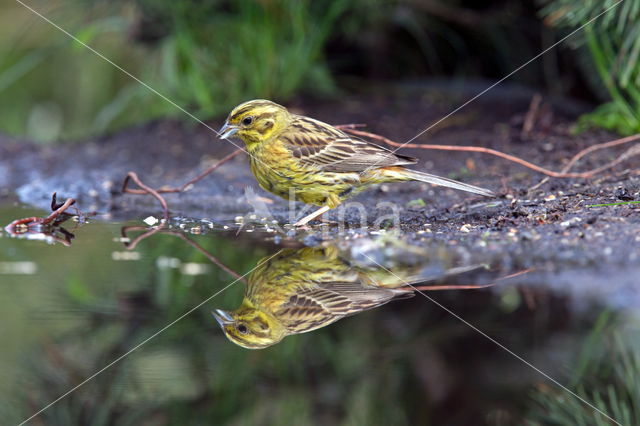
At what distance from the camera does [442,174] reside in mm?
6270

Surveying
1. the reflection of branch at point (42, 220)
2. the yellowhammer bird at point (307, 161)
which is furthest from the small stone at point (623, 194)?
the reflection of branch at point (42, 220)

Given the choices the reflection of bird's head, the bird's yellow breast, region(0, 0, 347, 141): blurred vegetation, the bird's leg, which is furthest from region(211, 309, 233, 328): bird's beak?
region(0, 0, 347, 141): blurred vegetation

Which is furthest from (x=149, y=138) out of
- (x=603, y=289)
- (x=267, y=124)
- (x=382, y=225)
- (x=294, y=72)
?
(x=603, y=289)

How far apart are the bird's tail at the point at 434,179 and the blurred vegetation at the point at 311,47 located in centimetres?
202

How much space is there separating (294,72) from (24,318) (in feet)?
16.2

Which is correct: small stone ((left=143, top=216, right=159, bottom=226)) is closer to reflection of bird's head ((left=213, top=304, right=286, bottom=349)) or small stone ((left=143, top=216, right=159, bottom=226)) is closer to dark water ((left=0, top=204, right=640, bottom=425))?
dark water ((left=0, top=204, right=640, bottom=425))

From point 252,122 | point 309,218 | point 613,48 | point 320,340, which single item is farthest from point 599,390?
point 613,48

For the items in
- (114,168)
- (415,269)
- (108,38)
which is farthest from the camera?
(108,38)

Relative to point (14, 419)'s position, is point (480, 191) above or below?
above

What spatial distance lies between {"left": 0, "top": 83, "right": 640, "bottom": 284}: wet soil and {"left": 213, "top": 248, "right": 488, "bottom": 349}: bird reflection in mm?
549

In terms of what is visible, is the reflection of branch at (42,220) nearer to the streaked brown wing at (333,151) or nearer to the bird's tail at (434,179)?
the streaked brown wing at (333,151)

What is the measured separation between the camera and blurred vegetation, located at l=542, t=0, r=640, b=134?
5754 mm

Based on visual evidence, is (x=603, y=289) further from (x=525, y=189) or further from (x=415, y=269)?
(x=525, y=189)

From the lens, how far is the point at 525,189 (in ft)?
17.5
